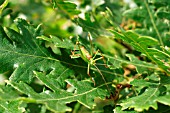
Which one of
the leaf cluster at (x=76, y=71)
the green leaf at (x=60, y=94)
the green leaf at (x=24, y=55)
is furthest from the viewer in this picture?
the green leaf at (x=24, y=55)

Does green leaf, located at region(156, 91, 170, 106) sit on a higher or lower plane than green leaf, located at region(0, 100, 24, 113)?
higher

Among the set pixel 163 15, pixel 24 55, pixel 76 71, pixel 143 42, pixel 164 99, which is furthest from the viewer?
pixel 163 15

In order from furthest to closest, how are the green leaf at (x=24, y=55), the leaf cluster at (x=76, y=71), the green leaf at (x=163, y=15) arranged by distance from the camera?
the green leaf at (x=163, y=15)
the green leaf at (x=24, y=55)
the leaf cluster at (x=76, y=71)

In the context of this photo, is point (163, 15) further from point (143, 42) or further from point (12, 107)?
point (12, 107)

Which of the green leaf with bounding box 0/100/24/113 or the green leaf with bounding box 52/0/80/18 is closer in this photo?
the green leaf with bounding box 0/100/24/113

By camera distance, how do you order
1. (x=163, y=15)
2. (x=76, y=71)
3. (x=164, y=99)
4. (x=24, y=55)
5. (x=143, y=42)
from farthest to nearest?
(x=163, y=15)
(x=76, y=71)
(x=24, y=55)
(x=143, y=42)
(x=164, y=99)

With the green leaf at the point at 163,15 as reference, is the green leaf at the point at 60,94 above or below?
below

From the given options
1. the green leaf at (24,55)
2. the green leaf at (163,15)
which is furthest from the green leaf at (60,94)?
the green leaf at (163,15)

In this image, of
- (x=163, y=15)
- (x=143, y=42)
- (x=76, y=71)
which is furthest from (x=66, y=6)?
(x=163, y=15)

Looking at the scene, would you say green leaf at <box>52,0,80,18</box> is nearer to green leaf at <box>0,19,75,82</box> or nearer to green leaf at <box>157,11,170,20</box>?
green leaf at <box>0,19,75,82</box>

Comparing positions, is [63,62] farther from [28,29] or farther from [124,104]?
[124,104]

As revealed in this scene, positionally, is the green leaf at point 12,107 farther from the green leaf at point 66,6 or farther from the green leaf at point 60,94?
the green leaf at point 66,6

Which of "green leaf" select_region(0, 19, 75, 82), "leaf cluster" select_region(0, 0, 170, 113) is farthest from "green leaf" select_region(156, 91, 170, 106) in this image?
"green leaf" select_region(0, 19, 75, 82)
